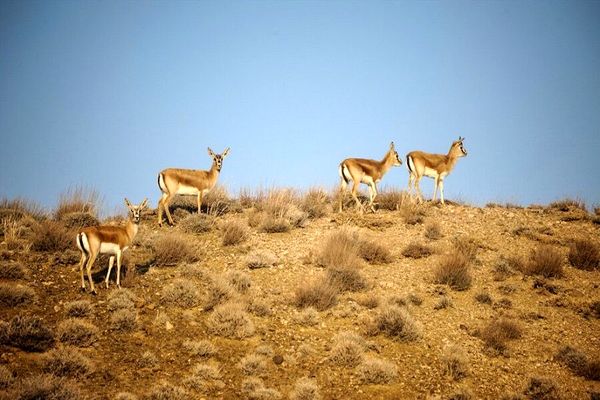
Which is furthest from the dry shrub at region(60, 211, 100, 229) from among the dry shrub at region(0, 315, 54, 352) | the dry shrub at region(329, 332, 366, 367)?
the dry shrub at region(329, 332, 366, 367)

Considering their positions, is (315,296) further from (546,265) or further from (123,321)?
(546,265)

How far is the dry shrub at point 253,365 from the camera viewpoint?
384 inches

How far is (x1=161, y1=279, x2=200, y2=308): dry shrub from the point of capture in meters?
12.0

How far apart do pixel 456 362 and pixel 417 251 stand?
5686mm

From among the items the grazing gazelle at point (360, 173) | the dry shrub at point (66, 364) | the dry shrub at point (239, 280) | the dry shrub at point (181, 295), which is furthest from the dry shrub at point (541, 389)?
the grazing gazelle at point (360, 173)

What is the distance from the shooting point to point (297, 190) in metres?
21.5

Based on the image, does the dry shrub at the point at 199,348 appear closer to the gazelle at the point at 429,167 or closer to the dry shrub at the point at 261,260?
the dry shrub at the point at 261,260

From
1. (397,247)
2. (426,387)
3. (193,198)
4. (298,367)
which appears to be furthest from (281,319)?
(193,198)

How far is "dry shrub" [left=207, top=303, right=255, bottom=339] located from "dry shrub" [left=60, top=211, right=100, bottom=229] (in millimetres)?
7698

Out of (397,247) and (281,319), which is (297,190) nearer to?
(397,247)

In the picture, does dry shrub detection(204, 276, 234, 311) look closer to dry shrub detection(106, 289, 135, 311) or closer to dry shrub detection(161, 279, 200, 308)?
dry shrub detection(161, 279, 200, 308)

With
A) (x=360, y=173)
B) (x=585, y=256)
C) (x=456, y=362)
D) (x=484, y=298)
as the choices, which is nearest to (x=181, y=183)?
(x=360, y=173)

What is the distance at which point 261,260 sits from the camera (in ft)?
47.7

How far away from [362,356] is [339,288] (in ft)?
10.0
